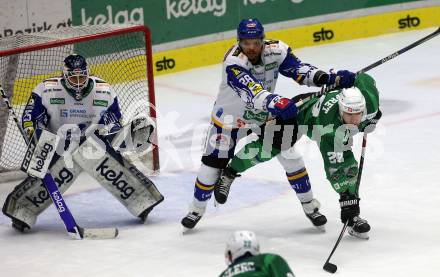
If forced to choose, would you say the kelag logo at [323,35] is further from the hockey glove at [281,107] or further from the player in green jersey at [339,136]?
the hockey glove at [281,107]

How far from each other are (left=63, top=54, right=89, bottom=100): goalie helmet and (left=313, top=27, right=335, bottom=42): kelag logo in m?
5.40

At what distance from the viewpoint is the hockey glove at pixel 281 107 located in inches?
273

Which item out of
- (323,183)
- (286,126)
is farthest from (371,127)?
(323,183)

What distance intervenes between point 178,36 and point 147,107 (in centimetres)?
296

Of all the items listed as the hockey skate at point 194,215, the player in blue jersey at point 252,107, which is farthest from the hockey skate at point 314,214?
the hockey skate at point 194,215

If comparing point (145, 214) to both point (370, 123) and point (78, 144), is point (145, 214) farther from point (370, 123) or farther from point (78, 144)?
point (370, 123)

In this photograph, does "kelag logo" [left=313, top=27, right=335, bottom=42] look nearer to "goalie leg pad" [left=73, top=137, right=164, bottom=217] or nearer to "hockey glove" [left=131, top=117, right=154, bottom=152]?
"hockey glove" [left=131, top=117, right=154, bottom=152]

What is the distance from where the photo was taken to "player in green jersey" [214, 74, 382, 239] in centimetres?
694

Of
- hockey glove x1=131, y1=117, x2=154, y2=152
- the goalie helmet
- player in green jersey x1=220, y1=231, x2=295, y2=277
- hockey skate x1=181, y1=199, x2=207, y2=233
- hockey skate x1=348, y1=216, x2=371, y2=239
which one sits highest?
player in green jersey x1=220, y1=231, x2=295, y2=277

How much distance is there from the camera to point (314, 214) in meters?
7.50

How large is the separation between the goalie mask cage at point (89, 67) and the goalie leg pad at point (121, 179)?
974mm

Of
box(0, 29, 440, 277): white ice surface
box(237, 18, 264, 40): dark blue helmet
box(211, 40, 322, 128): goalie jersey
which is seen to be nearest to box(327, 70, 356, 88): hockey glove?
box(211, 40, 322, 128): goalie jersey

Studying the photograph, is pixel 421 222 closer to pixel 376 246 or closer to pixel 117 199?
pixel 376 246

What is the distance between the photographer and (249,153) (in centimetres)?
732
